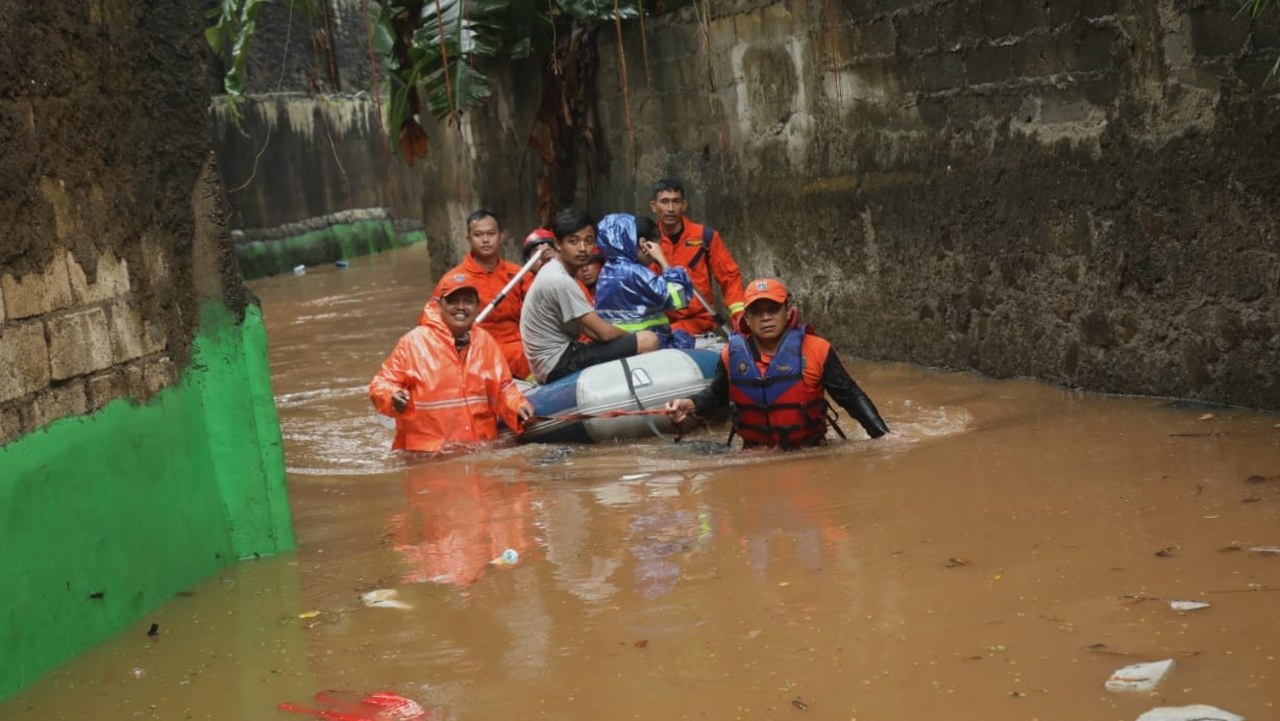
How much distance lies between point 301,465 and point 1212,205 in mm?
4593

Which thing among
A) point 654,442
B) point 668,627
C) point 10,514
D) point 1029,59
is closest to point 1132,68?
point 1029,59

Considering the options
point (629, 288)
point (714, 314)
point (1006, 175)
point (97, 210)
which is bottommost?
point (714, 314)

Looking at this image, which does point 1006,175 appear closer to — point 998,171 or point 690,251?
point 998,171

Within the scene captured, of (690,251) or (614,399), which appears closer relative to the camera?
(614,399)

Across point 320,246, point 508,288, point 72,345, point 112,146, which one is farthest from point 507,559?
point 320,246

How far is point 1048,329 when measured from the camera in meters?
7.81

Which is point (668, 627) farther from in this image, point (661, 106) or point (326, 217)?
point (326, 217)

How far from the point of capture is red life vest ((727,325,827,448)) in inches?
272

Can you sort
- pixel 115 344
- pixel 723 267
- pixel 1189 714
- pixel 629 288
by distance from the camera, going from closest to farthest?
pixel 1189 714 < pixel 115 344 < pixel 629 288 < pixel 723 267

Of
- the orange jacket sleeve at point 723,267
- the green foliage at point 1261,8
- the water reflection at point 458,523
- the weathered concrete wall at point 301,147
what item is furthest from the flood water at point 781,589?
the weathered concrete wall at point 301,147

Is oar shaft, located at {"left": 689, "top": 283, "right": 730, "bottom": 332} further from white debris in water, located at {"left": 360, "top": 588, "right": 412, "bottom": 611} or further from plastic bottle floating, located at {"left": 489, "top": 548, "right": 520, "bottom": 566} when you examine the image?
white debris in water, located at {"left": 360, "top": 588, "right": 412, "bottom": 611}

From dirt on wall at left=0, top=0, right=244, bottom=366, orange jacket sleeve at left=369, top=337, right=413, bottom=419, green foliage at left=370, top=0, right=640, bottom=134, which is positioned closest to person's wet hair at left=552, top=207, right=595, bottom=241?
orange jacket sleeve at left=369, top=337, right=413, bottom=419

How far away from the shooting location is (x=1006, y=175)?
7.94m

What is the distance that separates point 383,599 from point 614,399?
327 cm
